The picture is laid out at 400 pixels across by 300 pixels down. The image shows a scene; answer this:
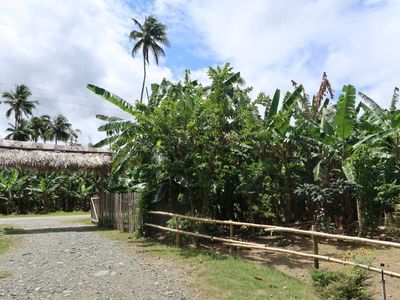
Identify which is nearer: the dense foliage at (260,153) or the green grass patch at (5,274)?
the green grass patch at (5,274)

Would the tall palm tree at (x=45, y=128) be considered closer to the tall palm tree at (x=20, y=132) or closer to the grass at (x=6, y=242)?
the tall palm tree at (x=20, y=132)

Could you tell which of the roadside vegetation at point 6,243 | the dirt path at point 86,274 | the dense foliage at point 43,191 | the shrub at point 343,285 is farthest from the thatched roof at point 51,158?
the shrub at point 343,285

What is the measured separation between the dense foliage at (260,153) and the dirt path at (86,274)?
2621 mm

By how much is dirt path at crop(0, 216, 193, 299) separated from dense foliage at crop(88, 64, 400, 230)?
262cm

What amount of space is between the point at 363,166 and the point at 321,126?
1.69m

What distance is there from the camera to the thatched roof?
659 inches

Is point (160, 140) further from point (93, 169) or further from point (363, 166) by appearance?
point (93, 169)

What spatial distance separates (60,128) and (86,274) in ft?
175

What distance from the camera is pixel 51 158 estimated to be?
1750 centimetres

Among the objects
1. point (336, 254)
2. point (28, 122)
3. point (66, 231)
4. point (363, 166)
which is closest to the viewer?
point (336, 254)

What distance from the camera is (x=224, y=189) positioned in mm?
12477

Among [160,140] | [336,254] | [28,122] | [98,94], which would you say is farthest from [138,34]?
[336,254]

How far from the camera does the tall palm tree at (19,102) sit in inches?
1998

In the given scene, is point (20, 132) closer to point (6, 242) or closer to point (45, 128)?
point (45, 128)
